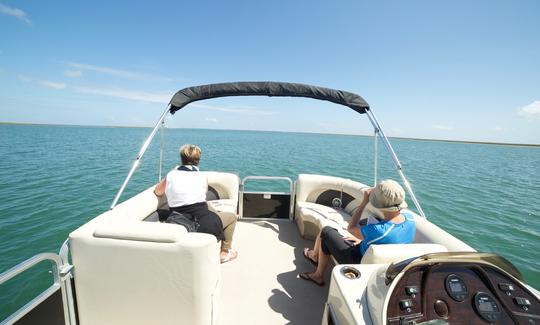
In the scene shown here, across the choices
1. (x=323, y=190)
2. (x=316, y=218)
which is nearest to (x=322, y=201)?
(x=323, y=190)

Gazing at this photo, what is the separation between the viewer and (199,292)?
140cm

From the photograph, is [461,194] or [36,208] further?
[461,194]

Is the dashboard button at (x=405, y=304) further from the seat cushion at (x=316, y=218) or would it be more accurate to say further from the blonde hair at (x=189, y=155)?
the blonde hair at (x=189, y=155)

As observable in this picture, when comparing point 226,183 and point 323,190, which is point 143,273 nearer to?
point 226,183

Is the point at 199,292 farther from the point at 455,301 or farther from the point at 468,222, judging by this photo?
the point at 468,222

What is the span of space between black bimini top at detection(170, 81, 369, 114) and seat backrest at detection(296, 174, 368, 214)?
123 centimetres

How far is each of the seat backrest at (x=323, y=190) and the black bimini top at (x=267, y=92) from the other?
1.23 metres

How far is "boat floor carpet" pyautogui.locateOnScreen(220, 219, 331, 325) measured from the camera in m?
2.01

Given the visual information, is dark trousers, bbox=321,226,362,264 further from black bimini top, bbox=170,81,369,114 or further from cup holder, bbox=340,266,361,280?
black bimini top, bbox=170,81,369,114

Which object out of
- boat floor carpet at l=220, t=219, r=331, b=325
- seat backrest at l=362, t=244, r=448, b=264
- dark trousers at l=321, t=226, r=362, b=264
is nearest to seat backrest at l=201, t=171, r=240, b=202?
boat floor carpet at l=220, t=219, r=331, b=325

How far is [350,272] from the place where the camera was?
1.38 m

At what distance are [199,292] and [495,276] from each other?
1.60m

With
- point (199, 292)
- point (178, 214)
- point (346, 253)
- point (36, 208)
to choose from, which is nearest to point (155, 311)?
point (199, 292)

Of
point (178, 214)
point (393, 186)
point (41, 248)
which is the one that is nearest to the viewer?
point (393, 186)
